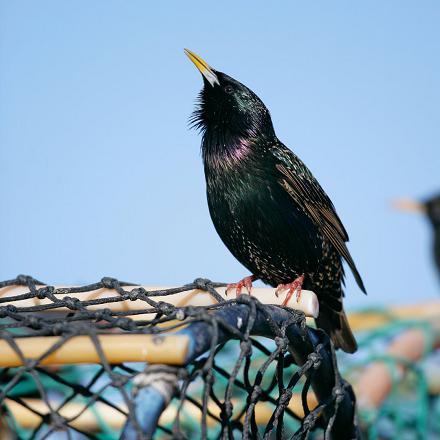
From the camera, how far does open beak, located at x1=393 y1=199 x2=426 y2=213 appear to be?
674cm

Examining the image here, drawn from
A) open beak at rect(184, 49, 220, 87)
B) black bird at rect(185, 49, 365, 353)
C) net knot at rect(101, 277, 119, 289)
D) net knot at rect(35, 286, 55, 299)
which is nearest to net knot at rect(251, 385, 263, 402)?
net knot at rect(101, 277, 119, 289)

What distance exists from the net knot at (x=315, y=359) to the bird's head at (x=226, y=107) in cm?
157

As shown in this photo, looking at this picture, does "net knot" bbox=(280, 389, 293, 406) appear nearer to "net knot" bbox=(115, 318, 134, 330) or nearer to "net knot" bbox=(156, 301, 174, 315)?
"net knot" bbox=(156, 301, 174, 315)

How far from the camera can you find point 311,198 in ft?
11.1

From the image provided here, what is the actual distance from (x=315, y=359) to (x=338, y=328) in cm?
139

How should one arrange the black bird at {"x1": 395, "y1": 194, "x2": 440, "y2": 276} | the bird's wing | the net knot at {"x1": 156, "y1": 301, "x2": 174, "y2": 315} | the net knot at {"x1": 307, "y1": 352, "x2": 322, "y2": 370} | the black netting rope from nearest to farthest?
the black netting rope < the net knot at {"x1": 156, "y1": 301, "x2": 174, "y2": 315} < the net knot at {"x1": 307, "y1": 352, "x2": 322, "y2": 370} < the bird's wing < the black bird at {"x1": 395, "y1": 194, "x2": 440, "y2": 276}

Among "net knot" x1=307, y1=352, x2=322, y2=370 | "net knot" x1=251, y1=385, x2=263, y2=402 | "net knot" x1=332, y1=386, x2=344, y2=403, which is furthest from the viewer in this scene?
"net knot" x1=332, y1=386, x2=344, y2=403

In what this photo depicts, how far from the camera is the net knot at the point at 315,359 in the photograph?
187 centimetres

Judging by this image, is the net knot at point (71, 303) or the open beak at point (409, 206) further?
the open beak at point (409, 206)

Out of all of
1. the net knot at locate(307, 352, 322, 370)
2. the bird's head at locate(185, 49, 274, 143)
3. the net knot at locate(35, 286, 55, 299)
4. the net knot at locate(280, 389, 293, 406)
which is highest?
the bird's head at locate(185, 49, 274, 143)

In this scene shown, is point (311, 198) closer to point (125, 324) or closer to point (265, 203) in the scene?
point (265, 203)

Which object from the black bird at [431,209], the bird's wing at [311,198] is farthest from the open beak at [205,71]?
the black bird at [431,209]

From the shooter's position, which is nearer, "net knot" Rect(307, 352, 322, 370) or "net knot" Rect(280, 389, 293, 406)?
"net knot" Rect(280, 389, 293, 406)

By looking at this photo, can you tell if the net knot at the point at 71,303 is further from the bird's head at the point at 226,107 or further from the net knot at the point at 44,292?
the bird's head at the point at 226,107
